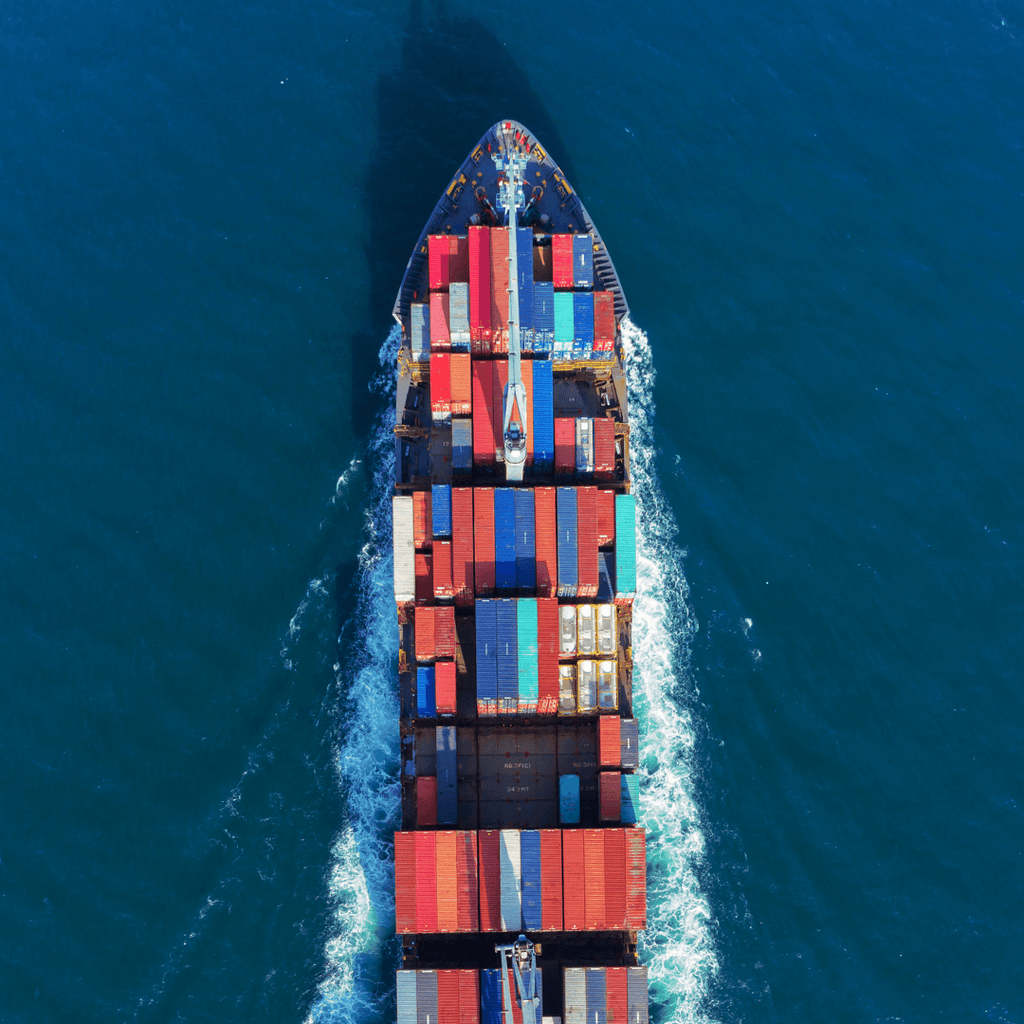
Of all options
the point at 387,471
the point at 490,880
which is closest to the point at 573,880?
the point at 490,880

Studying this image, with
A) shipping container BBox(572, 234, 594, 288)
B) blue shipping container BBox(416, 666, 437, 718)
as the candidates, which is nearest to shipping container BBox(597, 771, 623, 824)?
blue shipping container BBox(416, 666, 437, 718)

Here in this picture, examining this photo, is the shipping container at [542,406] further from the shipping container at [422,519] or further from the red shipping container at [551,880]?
the red shipping container at [551,880]

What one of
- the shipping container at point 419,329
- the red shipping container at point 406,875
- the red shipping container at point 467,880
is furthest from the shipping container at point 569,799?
the shipping container at point 419,329

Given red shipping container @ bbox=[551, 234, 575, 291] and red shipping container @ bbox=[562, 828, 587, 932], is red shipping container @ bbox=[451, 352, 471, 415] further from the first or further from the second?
red shipping container @ bbox=[562, 828, 587, 932]

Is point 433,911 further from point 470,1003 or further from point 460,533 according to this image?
point 460,533

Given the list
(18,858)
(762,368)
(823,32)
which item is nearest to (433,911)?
(18,858)

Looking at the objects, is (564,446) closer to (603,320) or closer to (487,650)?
(603,320)

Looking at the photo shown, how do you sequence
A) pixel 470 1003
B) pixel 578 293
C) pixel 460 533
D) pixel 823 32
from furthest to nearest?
pixel 823 32
pixel 578 293
pixel 460 533
pixel 470 1003
